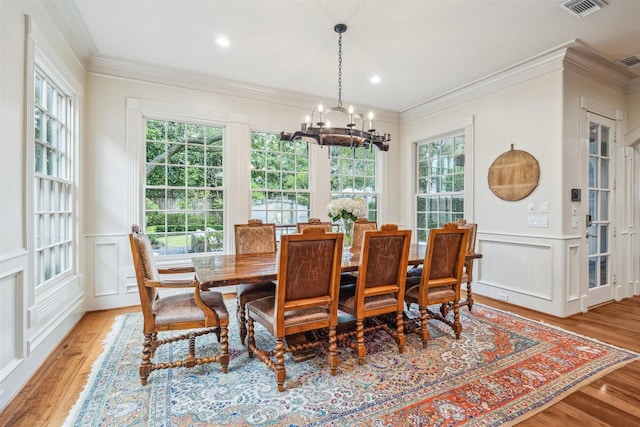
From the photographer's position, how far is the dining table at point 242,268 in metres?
2.08

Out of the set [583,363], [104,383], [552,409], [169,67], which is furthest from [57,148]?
[583,363]

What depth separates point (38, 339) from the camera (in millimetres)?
2318

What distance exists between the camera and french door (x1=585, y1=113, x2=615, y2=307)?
3.75 m

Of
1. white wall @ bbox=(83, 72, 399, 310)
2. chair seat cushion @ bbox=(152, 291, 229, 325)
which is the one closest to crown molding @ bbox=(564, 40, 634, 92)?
white wall @ bbox=(83, 72, 399, 310)

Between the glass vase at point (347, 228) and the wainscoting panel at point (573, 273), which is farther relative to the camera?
the wainscoting panel at point (573, 273)

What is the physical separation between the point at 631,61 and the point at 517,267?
2667 mm

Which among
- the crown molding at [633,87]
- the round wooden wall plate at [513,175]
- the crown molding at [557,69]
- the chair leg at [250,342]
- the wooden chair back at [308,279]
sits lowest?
the chair leg at [250,342]

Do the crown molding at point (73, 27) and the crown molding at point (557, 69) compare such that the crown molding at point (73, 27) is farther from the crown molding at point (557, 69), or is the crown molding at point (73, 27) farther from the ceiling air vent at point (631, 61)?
the ceiling air vent at point (631, 61)

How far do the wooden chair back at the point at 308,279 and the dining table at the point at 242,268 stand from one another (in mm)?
129

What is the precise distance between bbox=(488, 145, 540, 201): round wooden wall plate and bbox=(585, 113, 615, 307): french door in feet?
2.17

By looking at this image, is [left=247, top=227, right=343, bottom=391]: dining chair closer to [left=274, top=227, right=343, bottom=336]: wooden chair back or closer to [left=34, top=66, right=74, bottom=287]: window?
[left=274, top=227, right=343, bottom=336]: wooden chair back

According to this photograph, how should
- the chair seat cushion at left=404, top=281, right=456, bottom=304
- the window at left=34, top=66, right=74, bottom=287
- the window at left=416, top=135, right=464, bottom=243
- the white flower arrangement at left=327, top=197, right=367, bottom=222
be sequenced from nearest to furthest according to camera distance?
Result: the window at left=34, top=66, right=74, bottom=287
the chair seat cushion at left=404, top=281, right=456, bottom=304
the white flower arrangement at left=327, top=197, right=367, bottom=222
the window at left=416, top=135, right=464, bottom=243

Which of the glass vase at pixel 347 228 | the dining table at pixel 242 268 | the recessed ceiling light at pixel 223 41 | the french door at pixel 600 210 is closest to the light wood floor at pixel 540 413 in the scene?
the french door at pixel 600 210

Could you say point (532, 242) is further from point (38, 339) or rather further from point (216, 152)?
point (38, 339)
